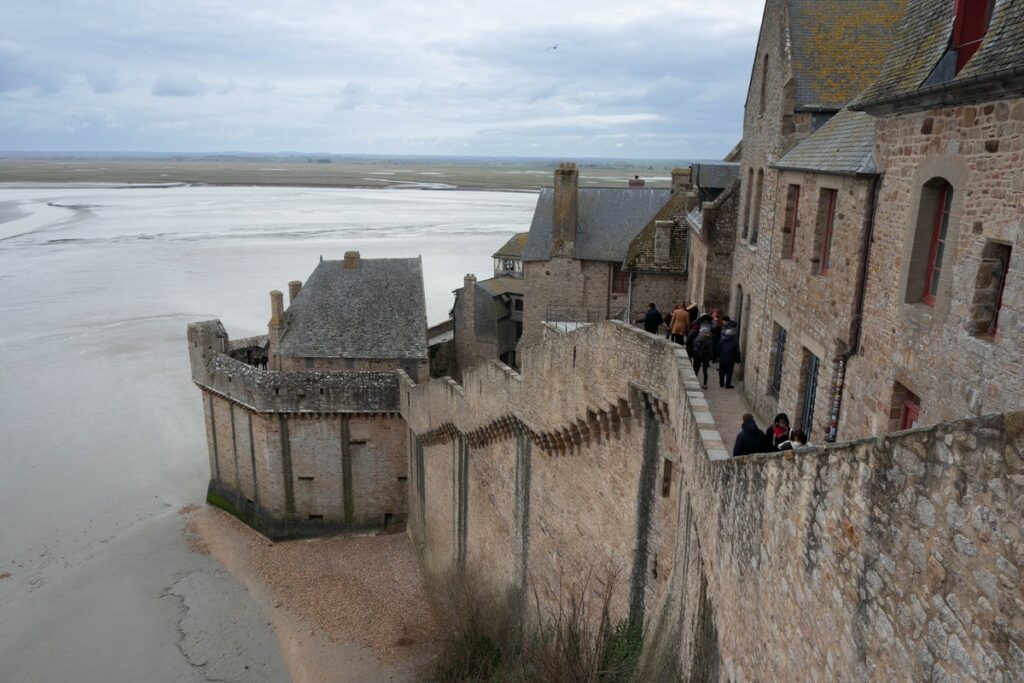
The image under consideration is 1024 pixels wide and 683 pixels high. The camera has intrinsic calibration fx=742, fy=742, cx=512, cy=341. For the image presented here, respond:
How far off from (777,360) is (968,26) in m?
6.63

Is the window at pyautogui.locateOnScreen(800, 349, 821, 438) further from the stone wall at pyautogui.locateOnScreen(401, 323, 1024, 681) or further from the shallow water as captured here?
the shallow water

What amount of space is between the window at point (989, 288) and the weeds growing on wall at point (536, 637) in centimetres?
638

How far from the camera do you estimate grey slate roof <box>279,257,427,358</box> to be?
26203 millimetres

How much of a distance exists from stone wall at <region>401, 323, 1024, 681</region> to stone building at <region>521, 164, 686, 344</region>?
11.5m

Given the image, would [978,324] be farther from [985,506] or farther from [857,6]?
[857,6]

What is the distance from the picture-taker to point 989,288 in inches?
270

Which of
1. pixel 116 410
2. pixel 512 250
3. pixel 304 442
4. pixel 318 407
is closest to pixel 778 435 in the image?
pixel 318 407

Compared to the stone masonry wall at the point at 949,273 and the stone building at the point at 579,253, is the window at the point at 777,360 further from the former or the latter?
the stone building at the point at 579,253

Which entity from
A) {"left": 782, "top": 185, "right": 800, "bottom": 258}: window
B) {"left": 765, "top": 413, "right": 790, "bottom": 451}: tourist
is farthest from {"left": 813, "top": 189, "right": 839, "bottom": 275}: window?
{"left": 765, "top": 413, "right": 790, "bottom": 451}: tourist

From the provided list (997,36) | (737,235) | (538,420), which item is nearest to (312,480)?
(538,420)

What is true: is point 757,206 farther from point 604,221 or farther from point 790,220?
point 604,221

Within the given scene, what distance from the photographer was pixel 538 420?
1387 cm

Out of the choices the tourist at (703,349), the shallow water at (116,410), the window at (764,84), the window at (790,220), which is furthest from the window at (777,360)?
the shallow water at (116,410)

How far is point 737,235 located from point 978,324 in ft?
36.2
